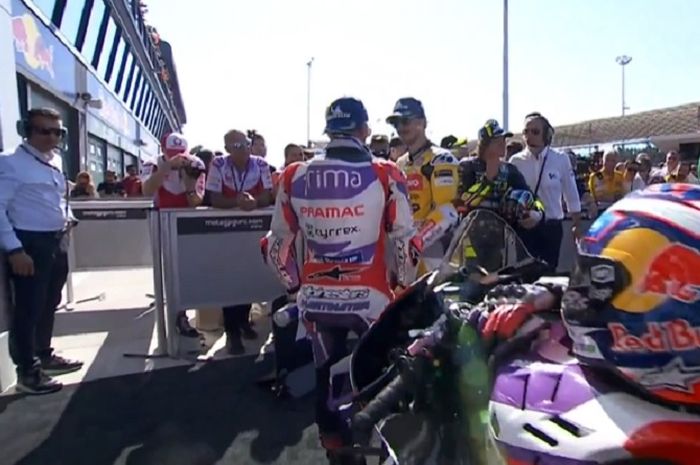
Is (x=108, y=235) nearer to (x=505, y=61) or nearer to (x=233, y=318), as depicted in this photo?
(x=233, y=318)

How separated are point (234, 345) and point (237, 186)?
1.35 m

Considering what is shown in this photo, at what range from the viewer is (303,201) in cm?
250

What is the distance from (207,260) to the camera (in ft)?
16.1

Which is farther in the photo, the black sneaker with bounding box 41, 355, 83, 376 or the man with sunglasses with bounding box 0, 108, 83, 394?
the black sneaker with bounding box 41, 355, 83, 376

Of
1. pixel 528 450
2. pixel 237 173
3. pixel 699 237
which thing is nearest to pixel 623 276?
pixel 699 237

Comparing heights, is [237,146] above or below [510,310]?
above

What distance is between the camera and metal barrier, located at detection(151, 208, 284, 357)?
4.80 m

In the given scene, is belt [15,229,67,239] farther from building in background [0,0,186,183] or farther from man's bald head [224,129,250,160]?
man's bald head [224,129,250,160]

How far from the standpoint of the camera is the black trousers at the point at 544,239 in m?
4.50

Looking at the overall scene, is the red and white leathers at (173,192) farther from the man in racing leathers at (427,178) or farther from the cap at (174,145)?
the man in racing leathers at (427,178)

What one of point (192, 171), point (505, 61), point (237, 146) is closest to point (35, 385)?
point (192, 171)

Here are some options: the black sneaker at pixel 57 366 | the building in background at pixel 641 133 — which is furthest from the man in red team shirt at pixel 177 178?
the building in background at pixel 641 133

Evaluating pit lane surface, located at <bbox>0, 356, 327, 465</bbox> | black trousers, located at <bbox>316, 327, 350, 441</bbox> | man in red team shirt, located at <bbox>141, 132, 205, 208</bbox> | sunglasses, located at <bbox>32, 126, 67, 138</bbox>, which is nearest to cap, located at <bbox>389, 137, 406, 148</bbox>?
man in red team shirt, located at <bbox>141, 132, 205, 208</bbox>

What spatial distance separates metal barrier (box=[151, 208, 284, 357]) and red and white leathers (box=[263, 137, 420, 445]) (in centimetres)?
244
